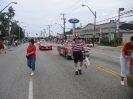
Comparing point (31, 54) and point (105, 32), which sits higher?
point (105, 32)

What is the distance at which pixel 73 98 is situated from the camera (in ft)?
17.6

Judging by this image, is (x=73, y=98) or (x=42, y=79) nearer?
(x=73, y=98)

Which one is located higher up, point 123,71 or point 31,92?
point 123,71

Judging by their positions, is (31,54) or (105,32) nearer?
(31,54)

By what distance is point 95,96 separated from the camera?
5484mm

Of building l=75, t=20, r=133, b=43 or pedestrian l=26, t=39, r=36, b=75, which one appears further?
building l=75, t=20, r=133, b=43

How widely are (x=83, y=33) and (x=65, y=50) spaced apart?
5202 centimetres

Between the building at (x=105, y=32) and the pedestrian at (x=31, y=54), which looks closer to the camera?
the pedestrian at (x=31, y=54)

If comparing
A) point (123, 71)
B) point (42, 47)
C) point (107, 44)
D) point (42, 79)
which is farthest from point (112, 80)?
point (107, 44)

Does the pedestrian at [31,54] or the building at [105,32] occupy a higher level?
the building at [105,32]

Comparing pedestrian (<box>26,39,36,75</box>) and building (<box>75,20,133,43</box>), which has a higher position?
building (<box>75,20,133,43</box>)

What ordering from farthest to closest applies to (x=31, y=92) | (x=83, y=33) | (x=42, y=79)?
(x=83, y=33) → (x=42, y=79) → (x=31, y=92)

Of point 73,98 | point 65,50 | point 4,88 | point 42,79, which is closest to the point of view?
point 73,98

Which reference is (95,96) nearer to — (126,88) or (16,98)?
(126,88)
